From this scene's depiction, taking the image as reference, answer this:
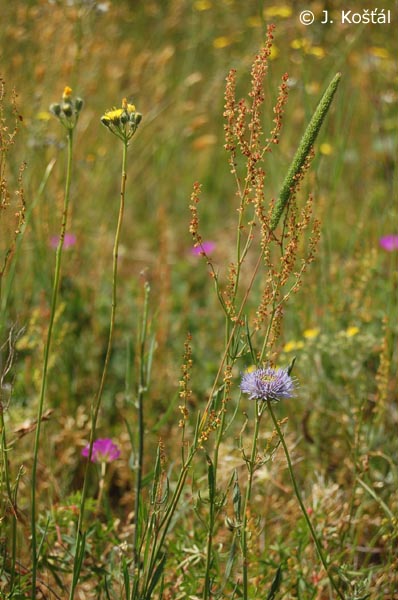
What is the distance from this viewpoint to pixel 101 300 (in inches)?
96.8

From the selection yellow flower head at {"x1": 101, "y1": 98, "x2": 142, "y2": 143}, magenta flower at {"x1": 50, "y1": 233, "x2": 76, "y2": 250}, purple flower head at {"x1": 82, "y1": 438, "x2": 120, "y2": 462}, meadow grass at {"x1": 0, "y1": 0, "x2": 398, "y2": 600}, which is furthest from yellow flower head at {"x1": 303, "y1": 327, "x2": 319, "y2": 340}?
yellow flower head at {"x1": 101, "y1": 98, "x2": 142, "y2": 143}

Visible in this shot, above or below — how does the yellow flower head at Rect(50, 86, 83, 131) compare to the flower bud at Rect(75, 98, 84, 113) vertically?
below

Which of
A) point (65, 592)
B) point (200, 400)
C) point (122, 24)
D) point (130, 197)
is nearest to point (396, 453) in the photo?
point (200, 400)

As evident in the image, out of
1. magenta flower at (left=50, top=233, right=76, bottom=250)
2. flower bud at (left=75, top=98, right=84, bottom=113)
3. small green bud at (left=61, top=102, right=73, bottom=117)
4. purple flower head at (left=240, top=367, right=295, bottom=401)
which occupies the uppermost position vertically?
magenta flower at (left=50, top=233, right=76, bottom=250)

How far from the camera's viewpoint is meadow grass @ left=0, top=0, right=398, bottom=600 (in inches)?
38.5

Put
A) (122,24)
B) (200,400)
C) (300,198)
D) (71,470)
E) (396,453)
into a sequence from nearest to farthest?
(396,453), (71,470), (300,198), (200,400), (122,24)

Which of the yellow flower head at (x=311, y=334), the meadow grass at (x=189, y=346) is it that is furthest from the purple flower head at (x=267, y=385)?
the yellow flower head at (x=311, y=334)

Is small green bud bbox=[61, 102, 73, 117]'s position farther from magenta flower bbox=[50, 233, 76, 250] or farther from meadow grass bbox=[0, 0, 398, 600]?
magenta flower bbox=[50, 233, 76, 250]

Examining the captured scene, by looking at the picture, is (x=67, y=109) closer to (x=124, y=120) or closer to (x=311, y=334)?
(x=124, y=120)

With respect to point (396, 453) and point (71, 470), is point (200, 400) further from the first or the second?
point (396, 453)

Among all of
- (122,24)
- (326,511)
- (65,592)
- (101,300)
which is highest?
(122,24)

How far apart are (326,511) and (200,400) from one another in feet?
2.43

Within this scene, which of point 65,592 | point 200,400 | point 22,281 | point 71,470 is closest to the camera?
point 65,592

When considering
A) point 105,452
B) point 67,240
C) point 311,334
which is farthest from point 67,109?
point 67,240
